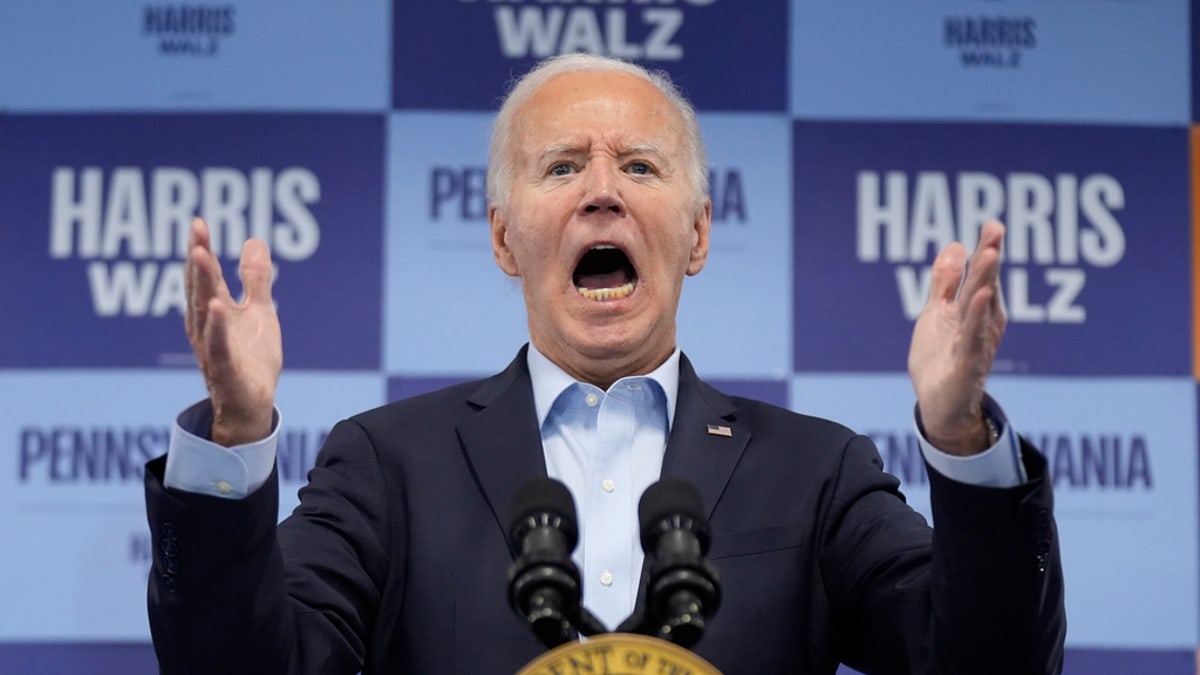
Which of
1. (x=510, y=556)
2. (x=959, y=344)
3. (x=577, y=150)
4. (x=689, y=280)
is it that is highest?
(x=577, y=150)

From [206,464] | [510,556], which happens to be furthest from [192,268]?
[510,556]

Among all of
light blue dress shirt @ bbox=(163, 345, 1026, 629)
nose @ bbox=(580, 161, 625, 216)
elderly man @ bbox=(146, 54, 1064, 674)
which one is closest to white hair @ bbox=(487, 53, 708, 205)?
elderly man @ bbox=(146, 54, 1064, 674)

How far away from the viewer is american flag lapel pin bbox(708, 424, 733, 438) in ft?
5.86

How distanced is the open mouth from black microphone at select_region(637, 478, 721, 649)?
2.40 ft

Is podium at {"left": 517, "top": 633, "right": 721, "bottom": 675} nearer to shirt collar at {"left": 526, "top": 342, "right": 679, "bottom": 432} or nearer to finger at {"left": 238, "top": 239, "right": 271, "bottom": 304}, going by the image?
finger at {"left": 238, "top": 239, "right": 271, "bottom": 304}

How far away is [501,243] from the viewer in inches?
79.7

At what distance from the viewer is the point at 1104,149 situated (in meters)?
3.21

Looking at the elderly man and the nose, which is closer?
the elderly man

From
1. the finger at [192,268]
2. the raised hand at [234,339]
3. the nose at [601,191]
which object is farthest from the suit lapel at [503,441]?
the finger at [192,268]

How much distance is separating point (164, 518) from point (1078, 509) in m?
2.32

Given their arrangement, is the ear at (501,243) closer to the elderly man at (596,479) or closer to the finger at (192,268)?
the elderly man at (596,479)

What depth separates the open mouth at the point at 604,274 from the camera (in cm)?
186

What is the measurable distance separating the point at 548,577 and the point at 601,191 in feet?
2.74

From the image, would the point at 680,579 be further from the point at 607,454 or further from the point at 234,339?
the point at 607,454
